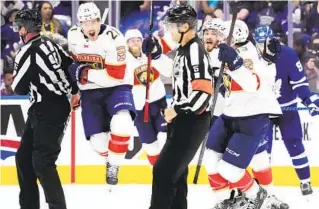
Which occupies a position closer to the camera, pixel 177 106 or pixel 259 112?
pixel 177 106

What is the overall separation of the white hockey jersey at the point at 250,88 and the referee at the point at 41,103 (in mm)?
875

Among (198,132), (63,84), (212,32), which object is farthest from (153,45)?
(198,132)

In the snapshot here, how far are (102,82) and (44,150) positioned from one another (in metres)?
0.82

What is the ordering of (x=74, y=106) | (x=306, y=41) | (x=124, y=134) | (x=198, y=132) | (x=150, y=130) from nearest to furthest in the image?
1. (x=198, y=132)
2. (x=74, y=106)
3. (x=124, y=134)
4. (x=150, y=130)
5. (x=306, y=41)

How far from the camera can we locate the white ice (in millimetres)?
4750

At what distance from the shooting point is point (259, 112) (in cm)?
416

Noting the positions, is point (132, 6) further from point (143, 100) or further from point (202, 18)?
point (143, 100)

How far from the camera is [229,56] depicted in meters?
3.82

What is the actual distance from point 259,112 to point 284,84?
2.48ft

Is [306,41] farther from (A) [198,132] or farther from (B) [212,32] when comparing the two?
(A) [198,132]

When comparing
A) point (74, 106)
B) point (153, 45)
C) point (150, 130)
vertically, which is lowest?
point (150, 130)

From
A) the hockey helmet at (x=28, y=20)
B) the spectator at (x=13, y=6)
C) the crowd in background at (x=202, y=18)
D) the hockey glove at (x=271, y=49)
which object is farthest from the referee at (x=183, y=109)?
the spectator at (x=13, y=6)

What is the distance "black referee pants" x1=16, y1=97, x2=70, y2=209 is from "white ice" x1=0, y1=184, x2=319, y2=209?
0.70 m

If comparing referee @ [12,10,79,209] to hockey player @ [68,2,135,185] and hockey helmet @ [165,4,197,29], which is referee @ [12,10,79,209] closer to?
hockey player @ [68,2,135,185]
